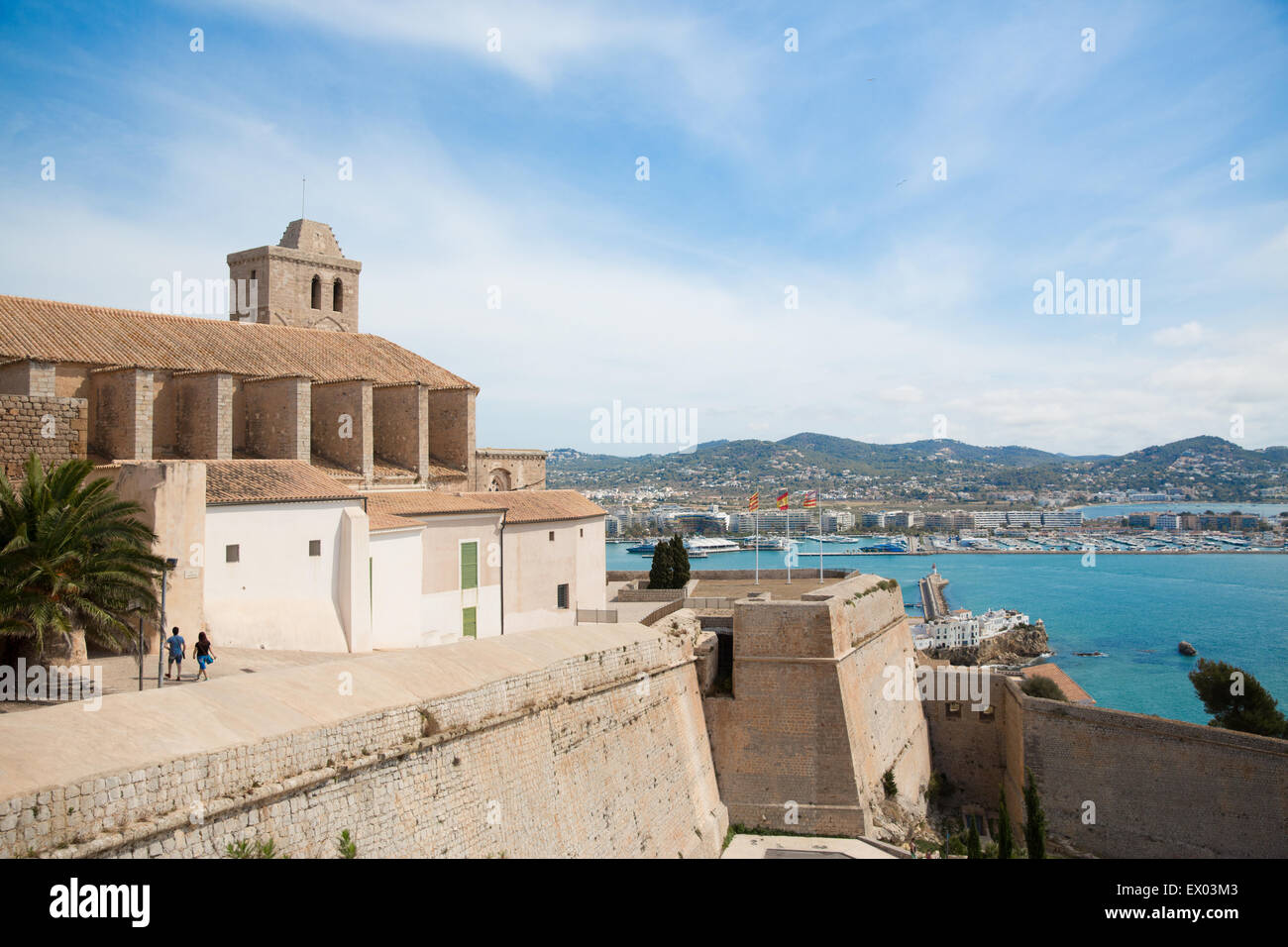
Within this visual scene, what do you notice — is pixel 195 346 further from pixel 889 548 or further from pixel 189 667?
pixel 889 548

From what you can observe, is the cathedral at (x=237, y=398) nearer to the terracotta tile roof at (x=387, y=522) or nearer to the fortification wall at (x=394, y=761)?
the terracotta tile roof at (x=387, y=522)

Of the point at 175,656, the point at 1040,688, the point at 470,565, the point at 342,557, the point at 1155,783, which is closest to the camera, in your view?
the point at 175,656

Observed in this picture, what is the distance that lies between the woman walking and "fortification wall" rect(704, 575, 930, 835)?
773 cm

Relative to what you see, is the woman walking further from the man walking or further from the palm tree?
the palm tree

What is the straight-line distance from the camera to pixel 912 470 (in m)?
185

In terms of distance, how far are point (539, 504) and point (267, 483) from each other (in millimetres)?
7628

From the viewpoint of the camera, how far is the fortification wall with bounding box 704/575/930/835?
14336mm

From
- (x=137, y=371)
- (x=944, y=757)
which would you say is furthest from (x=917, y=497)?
(x=137, y=371)

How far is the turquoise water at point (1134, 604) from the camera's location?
156 feet

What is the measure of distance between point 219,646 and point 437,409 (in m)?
10.9

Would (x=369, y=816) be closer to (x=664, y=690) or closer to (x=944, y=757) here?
(x=664, y=690)

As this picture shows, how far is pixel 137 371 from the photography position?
14492 mm

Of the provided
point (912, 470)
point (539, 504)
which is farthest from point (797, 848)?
point (912, 470)
